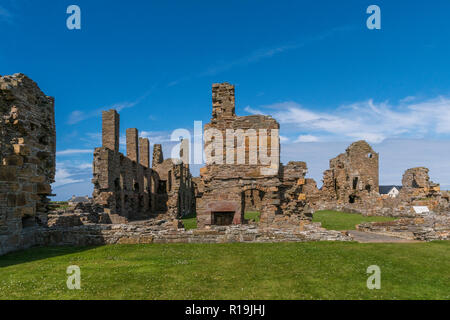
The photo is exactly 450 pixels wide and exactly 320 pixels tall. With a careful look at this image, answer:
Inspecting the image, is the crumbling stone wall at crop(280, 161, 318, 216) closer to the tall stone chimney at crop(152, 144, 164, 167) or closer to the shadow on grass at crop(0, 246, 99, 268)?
the shadow on grass at crop(0, 246, 99, 268)

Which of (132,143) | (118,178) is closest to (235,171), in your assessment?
(118,178)

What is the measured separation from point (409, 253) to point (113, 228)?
34.4ft

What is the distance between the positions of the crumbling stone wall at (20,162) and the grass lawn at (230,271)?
0.88 meters

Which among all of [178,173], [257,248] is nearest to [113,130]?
[178,173]

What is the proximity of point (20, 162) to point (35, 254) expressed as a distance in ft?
10.0

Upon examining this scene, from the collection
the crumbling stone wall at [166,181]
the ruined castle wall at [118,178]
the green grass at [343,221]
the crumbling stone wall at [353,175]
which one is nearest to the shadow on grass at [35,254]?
the ruined castle wall at [118,178]

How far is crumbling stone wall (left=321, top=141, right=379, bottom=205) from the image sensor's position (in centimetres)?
3556

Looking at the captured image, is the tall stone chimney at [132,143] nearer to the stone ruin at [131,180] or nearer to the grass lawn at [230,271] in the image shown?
the stone ruin at [131,180]

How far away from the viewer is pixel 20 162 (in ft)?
31.2

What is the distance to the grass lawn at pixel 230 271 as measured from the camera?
219 inches

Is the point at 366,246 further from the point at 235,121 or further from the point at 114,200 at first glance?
the point at 114,200

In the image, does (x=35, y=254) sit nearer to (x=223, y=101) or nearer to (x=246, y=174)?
(x=246, y=174)

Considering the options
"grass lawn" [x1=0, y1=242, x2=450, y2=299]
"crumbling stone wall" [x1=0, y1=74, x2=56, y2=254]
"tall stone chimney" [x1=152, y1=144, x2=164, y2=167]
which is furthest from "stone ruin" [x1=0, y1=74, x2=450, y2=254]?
"tall stone chimney" [x1=152, y1=144, x2=164, y2=167]

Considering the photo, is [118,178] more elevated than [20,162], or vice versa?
[20,162]
